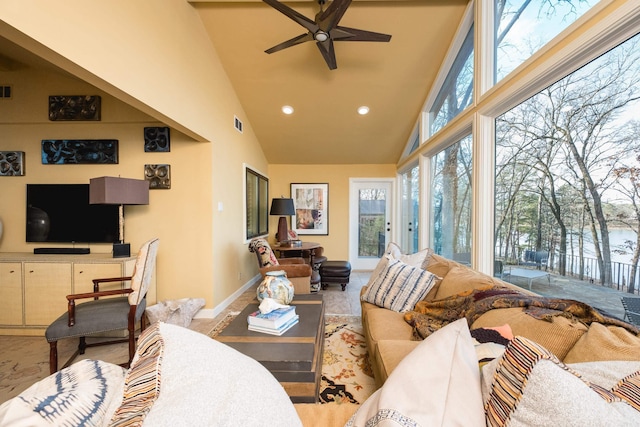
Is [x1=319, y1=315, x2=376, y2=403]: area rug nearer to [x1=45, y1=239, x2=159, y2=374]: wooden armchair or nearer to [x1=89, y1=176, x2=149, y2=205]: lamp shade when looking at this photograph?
[x1=45, y1=239, x2=159, y2=374]: wooden armchair

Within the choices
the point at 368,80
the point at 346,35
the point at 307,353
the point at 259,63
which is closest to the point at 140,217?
the point at 259,63

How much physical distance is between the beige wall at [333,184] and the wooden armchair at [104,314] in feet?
11.8

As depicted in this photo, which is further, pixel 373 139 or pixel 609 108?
pixel 373 139

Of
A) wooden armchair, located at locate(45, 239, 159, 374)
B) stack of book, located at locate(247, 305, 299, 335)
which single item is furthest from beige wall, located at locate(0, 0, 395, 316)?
stack of book, located at locate(247, 305, 299, 335)

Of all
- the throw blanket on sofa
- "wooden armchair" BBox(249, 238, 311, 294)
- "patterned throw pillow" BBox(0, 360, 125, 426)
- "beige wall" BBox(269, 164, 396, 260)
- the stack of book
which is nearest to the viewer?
"patterned throw pillow" BBox(0, 360, 125, 426)

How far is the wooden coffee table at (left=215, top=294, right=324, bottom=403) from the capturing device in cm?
147

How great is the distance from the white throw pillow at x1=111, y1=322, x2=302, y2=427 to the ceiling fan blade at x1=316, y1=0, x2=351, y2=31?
2.42 metres

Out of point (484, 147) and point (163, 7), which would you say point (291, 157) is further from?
point (484, 147)

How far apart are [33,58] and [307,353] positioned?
13.1ft

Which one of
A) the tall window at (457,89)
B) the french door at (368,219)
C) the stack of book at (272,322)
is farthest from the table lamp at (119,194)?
the french door at (368,219)

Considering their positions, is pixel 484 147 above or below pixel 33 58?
below

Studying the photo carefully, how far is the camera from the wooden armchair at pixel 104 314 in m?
2.00

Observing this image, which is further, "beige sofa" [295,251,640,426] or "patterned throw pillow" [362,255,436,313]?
"patterned throw pillow" [362,255,436,313]

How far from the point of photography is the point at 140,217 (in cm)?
323
